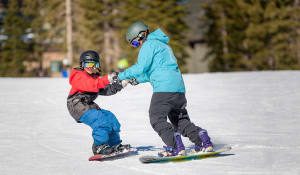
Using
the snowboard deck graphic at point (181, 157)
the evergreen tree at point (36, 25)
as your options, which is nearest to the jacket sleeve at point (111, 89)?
the snowboard deck graphic at point (181, 157)

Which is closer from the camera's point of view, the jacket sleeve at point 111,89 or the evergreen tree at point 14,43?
the jacket sleeve at point 111,89

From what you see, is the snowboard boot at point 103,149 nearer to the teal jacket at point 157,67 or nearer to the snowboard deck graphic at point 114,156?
the snowboard deck graphic at point 114,156

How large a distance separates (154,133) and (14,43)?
51593mm

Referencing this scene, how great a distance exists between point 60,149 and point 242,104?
6.39 metres

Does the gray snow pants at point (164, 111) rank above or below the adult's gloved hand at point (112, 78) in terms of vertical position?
below

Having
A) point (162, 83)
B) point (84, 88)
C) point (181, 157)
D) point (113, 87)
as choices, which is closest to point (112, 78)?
point (113, 87)

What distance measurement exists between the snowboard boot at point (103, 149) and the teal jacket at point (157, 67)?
0.83m

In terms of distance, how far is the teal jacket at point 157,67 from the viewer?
26.0 feet

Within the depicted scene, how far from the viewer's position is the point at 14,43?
199ft

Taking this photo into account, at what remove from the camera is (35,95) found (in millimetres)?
16844

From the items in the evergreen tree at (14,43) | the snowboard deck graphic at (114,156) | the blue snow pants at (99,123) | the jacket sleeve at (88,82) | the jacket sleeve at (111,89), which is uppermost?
the evergreen tree at (14,43)

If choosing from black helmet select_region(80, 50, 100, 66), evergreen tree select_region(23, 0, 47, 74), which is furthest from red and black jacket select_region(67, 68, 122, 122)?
evergreen tree select_region(23, 0, 47, 74)

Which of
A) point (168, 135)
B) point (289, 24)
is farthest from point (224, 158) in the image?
point (289, 24)

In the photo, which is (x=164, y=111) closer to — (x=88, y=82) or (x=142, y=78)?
(x=142, y=78)
